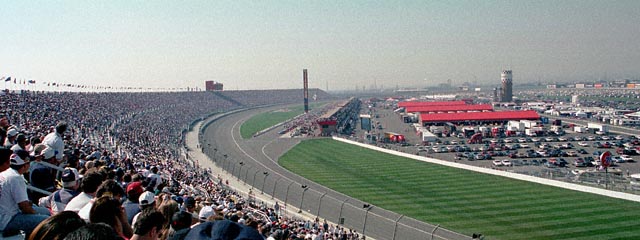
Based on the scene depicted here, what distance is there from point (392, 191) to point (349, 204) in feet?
14.2

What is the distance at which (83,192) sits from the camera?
5.88 meters

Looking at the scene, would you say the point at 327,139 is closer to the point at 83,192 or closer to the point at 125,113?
the point at 125,113

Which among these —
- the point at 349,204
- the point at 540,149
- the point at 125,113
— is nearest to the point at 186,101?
the point at 125,113

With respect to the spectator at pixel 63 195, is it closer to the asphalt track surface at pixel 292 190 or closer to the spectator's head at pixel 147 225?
the spectator's head at pixel 147 225

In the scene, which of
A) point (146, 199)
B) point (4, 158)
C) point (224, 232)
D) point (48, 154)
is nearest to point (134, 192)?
point (146, 199)

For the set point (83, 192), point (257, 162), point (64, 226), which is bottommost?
point (257, 162)

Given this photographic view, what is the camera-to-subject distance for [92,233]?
2.59 meters

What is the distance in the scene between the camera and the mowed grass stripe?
73.8ft

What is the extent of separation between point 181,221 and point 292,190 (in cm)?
2848

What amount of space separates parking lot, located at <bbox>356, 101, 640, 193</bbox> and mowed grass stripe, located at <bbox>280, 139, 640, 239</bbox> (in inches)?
147

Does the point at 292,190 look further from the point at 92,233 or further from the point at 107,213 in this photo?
the point at 92,233

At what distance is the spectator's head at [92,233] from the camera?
2545 millimetres

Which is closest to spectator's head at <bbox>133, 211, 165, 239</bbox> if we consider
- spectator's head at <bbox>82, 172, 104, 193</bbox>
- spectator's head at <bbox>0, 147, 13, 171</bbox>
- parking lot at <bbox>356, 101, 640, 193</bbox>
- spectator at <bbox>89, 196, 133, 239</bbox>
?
spectator at <bbox>89, 196, 133, 239</bbox>

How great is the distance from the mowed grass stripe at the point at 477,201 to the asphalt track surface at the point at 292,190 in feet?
3.95
